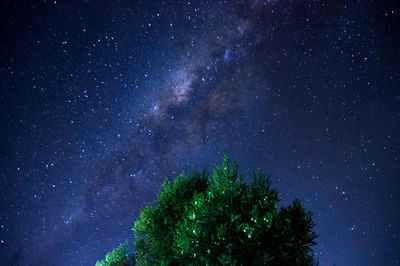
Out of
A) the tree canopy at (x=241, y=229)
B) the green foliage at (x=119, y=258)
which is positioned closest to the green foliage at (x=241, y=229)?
the tree canopy at (x=241, y=229)

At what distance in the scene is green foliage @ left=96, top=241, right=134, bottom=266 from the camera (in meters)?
15.0

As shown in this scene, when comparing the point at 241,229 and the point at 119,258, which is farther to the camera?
the point at 119,258

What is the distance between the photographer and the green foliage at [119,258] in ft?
49.2

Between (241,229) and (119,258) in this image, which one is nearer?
(241,229)

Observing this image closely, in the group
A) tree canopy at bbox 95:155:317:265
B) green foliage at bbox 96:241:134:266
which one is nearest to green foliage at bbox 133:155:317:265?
tree canopy at bbox 95:155:317:265

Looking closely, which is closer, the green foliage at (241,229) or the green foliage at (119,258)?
the green foliage at (241,229)

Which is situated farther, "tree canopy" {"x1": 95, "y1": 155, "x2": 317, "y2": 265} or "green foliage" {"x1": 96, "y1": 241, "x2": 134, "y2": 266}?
"green foliage" {"x1": 96, "y1": 241, "x2": 134, "y2": 266}

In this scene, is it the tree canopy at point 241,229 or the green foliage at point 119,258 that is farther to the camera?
the green foliage at point 119,258

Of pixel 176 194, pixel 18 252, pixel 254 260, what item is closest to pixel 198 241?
pixel 254 260

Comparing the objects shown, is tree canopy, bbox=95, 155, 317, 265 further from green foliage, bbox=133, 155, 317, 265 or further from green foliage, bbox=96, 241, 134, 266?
green foliage, bbox=96, 241, 134, 266

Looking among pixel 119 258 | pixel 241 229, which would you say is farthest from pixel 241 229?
pixel 119 258

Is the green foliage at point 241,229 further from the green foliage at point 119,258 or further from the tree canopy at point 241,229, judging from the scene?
the green foliage at point 119,258

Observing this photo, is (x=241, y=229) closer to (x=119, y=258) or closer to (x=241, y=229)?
(x=241, y=229)

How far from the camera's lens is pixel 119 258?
15.1 metres
